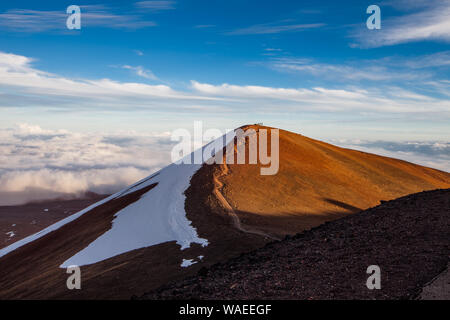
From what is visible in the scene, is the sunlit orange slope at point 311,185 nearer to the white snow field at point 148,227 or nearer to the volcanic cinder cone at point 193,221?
the volcanic cinder cone at point 193,221

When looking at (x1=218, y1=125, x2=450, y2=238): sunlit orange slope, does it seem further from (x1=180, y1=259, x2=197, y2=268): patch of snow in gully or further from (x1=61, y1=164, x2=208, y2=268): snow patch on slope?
(x1=180, y1=259, x2=197, y2=268): patch of snow in gully

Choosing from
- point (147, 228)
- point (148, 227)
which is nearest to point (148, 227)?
point (148, 227)

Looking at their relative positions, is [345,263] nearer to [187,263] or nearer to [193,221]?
[187,263]

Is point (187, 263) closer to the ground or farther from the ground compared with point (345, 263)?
closer to the ground
